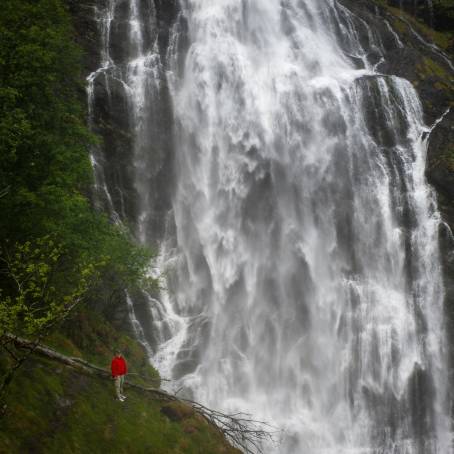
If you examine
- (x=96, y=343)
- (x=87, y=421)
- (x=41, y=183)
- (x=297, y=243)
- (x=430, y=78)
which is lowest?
(x=297, y=243)

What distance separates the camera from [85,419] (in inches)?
475

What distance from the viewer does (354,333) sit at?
25219mm

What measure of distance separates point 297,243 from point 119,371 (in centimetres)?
1614

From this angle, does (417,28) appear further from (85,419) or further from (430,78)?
(85,419)

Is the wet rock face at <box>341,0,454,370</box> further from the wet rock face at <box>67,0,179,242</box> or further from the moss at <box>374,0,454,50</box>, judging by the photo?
the wet rock face at <box>67,0,179,242</box>

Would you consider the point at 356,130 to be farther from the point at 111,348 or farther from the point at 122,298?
the point at 111,348

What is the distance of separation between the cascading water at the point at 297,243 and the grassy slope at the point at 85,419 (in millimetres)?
7220

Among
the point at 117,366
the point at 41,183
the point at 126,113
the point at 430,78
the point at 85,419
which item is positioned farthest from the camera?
the point at 430,78

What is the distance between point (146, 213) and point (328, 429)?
14.6m

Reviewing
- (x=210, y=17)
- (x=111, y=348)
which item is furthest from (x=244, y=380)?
(x=210, y=17)

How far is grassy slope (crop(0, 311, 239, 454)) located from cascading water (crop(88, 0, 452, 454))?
284 inches

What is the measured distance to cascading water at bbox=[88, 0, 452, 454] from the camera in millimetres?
23375

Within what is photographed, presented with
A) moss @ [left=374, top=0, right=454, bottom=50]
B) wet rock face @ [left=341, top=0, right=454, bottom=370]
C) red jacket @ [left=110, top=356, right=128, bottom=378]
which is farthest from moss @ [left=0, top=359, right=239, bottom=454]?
moss @ [left=374, top=0, right=454, bottom=50]

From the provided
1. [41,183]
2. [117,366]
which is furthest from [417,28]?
[117,366]
